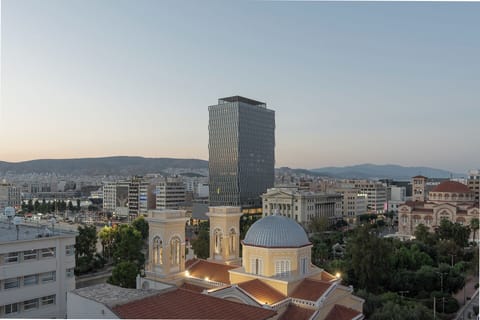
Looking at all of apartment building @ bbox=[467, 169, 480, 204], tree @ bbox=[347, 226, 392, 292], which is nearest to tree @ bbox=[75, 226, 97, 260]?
tree @ bbox=[347, 226, 392, 292]

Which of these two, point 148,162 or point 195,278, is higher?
point 148,162

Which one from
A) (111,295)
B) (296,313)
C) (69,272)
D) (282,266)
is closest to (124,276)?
(69,272)

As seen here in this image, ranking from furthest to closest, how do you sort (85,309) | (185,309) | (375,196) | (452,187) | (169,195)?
(375,196) → (169,195) → (452,187) → (185,309) → (85,309)

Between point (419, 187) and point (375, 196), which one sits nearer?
point (419, 187)

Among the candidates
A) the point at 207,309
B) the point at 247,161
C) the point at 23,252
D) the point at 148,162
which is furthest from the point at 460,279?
the point at 148,162

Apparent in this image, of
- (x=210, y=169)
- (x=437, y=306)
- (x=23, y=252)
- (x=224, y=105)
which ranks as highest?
(x=224, y=105)

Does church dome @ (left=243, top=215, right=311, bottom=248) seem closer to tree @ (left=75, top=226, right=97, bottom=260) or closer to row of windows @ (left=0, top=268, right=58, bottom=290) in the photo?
row of windows @ (left=0, top=268, right=58, bottom=290)

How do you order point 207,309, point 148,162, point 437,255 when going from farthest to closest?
point 148,162
point 437,255
point 207,309

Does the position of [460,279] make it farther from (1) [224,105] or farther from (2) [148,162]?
(2) [148,162]

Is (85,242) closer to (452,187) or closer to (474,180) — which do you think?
(452,187)
